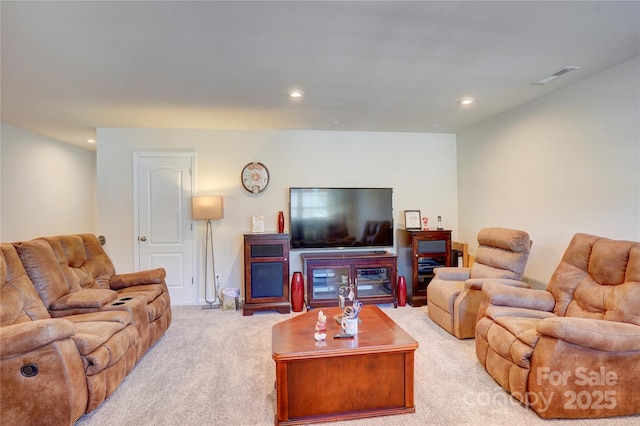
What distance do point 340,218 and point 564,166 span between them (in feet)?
8.54

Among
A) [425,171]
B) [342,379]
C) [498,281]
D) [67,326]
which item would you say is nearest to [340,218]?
[425,171]

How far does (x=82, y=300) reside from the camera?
2.61m

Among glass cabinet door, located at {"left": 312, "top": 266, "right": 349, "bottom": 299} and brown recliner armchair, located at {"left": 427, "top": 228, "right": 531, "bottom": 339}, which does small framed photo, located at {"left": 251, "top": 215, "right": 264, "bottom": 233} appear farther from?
brown recliner armchair, located at {"left": 427, "top": 228, "right": 531, "bottom": 339}

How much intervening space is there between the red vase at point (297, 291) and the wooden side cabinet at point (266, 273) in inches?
3.3

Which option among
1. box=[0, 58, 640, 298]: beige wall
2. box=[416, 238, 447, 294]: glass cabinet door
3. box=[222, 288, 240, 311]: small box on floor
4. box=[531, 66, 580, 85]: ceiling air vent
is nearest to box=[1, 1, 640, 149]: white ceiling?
box=[531, 66, 580, 85]: ceiling air vent

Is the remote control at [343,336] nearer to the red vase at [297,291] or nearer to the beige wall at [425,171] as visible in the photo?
the red vase at [297,291]

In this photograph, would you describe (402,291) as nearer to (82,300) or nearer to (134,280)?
(134,280)

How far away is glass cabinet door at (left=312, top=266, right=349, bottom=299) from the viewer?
426cm

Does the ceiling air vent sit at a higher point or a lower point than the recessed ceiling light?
lower

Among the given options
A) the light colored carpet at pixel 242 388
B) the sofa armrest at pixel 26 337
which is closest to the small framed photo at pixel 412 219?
the light colored carpet at pixel 242 388

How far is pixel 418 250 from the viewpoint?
14.4 ft

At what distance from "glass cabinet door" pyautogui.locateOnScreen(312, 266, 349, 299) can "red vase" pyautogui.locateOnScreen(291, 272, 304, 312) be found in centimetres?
18

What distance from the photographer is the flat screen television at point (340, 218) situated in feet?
14.6

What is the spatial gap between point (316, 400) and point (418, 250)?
2.83 m
